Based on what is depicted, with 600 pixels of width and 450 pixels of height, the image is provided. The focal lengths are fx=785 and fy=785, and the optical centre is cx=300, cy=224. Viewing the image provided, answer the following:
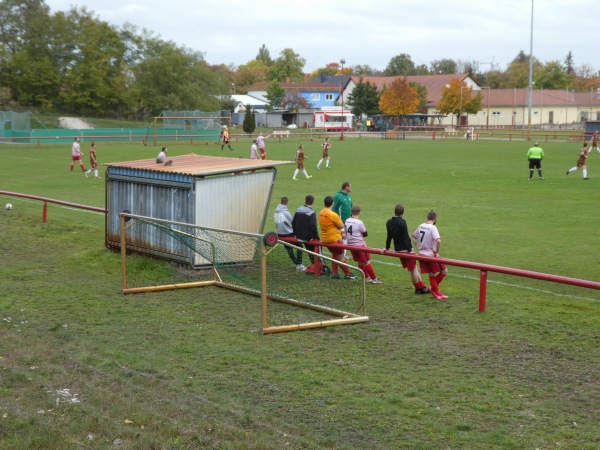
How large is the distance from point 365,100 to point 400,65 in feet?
255

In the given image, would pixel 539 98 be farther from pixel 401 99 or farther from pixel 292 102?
pixel 292 102

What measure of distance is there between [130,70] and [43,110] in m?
12.5

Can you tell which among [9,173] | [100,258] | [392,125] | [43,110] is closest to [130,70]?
[43,110]

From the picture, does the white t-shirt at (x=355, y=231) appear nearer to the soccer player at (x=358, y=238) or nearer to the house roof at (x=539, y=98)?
the soccer player at (x=358, y=238)

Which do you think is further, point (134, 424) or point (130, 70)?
point (130, 70)

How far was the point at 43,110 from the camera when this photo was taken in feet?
255

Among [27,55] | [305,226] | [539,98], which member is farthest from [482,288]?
[539,98]

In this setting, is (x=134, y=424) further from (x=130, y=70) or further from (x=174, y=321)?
(x=130, y=70)

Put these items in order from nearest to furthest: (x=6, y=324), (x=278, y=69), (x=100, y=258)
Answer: (x=6, y=324)
(x=100, y=258)
(x=278, y=69)

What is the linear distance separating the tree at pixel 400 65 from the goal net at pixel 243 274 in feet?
548

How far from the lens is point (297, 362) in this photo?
9.42 m

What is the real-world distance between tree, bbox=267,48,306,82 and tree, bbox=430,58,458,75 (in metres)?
36.9

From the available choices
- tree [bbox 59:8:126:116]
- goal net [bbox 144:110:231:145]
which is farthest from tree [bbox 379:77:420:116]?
goal net [bbox 144:110:231:145]

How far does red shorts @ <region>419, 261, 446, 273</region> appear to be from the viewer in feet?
41.2
